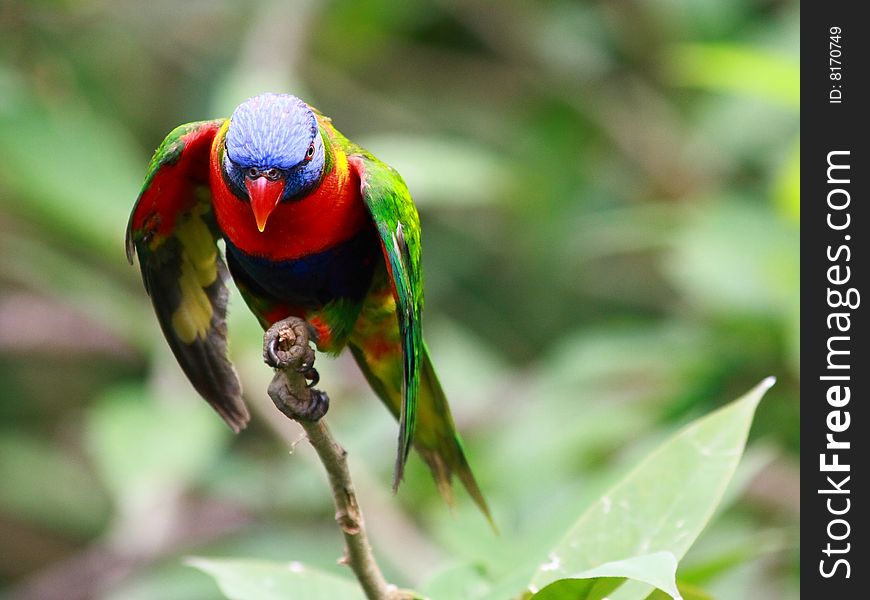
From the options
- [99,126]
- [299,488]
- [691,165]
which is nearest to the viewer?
[299,488]

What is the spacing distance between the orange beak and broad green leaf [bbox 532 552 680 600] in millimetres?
880

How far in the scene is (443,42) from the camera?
588cm

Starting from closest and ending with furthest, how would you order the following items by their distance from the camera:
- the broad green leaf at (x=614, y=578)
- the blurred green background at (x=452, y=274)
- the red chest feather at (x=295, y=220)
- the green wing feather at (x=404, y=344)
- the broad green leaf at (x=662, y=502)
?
1. the broad green leaf at (x=614, y=578)
2. the broad green leaf at (x=662, y=502)
3. the green wing feather at (x=404, y=344)
4. the red chest feather at (x=295, y=220)
5. the blurred green background at (x=452, y=274)

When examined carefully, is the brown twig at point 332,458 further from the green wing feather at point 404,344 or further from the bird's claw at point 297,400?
the green wing feather at point 404,344

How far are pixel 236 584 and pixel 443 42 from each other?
4.15m

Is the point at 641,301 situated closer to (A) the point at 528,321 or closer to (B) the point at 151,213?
(A) the point at 528,321

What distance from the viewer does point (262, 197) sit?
7.53 feet

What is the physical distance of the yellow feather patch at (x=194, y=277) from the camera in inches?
106

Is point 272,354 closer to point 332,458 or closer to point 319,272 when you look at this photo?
point 332,458

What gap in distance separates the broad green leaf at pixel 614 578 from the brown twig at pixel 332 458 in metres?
0.29

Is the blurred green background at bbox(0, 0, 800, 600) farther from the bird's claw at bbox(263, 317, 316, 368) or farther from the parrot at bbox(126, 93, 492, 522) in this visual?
the bird's claw at bbox(263, 317, 316, 368)

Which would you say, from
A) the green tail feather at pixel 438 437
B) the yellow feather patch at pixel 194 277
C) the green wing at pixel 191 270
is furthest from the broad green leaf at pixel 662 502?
the yellow feather patch at pixel 194 277

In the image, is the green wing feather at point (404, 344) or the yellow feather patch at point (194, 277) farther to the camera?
the yellow feather patch at point (194, 277)

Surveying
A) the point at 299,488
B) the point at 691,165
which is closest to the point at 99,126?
the point at 299,488
